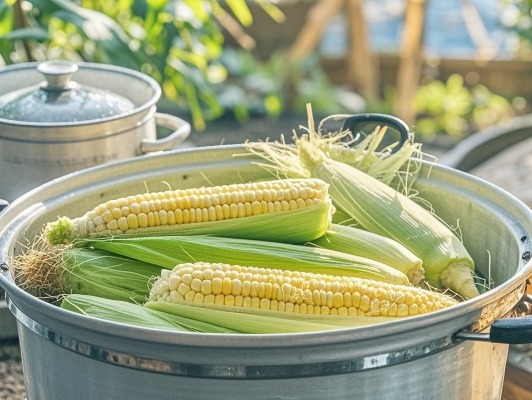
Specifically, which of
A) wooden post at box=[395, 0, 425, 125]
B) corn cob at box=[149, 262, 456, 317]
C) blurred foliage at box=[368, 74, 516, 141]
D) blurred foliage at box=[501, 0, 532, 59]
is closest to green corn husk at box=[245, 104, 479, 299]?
corn cob at box=[149, 262, 456, 317]

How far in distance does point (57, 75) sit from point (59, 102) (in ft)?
0.27

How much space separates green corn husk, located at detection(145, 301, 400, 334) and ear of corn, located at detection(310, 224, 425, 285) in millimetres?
258

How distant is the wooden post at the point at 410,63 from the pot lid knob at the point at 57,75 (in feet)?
12.1

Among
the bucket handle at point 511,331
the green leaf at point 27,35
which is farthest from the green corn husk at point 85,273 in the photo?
the green leaf at point 27,35

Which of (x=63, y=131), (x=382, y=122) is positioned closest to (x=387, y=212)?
(x=382, y=122)

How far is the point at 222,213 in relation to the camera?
195 cm

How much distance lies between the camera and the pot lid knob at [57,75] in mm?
2709

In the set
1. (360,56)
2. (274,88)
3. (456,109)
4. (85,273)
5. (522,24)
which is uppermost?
(85,273)

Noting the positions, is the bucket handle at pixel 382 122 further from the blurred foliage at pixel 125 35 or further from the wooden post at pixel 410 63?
the wooden post at pixel 410 63

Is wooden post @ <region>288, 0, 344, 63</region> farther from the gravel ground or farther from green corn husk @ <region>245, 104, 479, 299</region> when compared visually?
green corn husk @ <region>245, 104, 479, 299</region>

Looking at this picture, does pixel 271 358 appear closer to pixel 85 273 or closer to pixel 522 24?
pixel 85 273

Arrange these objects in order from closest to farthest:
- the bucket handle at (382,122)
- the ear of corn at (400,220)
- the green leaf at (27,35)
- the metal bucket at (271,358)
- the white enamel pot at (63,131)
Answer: the metal bucket at (271,358)
the ear of corn at (400,220)
the bucket handle at (382,122)
the white enamel pot at (63,131)
the green leaf at (27,35)

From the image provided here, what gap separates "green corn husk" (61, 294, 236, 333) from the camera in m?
1.68

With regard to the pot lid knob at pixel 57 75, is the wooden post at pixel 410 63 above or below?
below
